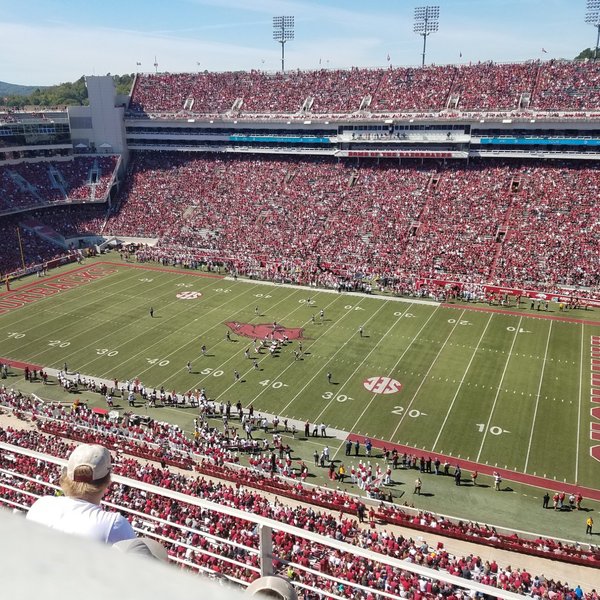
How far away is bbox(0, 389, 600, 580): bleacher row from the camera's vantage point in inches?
665

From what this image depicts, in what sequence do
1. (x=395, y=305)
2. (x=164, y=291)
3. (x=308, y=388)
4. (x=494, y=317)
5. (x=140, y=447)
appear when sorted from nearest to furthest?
(x=140, y=447)
(x=308, y=388)
(x=494, y=317)
(x=395, y=305)
(x=164, y=291)

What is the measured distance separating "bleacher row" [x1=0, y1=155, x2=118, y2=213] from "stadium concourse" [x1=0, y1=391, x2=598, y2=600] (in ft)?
122

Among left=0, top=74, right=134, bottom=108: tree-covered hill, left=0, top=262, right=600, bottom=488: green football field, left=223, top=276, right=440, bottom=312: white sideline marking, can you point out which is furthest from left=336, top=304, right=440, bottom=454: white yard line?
left=0, top=74, right=134, bottom=108: tree-covered hill

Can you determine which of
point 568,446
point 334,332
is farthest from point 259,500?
point 334,332

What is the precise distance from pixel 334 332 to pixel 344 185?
83.2 feet

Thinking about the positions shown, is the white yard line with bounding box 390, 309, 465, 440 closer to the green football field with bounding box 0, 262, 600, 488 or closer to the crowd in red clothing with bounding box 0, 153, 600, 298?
the green football field with bounding box 0, 262, 600, 488

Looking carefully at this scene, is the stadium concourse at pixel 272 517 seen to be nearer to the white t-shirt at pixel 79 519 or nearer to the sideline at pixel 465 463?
the sideline at pixel 465 463

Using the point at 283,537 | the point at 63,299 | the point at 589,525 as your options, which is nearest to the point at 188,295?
the point at 63,299

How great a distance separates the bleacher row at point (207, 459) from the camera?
16.9 metres

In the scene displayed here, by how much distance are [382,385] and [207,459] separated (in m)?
9.71

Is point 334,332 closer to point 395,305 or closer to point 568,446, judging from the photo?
point 395,305

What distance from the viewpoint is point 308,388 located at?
2781 centimetres

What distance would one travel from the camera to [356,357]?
31.0 meters

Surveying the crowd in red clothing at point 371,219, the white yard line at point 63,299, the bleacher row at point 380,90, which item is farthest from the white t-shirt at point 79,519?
the bleacher row at point 380,90
